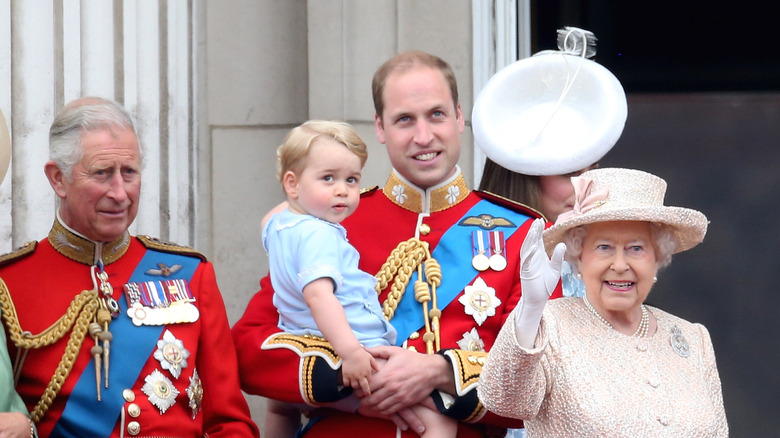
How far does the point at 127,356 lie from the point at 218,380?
0.25m

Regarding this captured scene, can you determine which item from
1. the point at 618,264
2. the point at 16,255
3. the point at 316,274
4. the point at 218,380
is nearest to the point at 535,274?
the point at 618,264

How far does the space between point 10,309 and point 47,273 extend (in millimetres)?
156

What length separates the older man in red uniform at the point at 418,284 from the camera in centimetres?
372

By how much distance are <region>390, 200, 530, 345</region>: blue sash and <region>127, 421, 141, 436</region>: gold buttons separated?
71cm

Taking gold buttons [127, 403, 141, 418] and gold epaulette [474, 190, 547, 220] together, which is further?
gold epaulette [474, 190, 547, 220]

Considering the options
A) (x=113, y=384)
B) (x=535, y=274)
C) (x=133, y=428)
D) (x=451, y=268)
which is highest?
(x=535, y=274)

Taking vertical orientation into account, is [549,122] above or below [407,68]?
below

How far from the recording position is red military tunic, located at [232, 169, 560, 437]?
3.73 metres

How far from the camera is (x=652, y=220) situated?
140 inches

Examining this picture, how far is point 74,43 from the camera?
196 inches

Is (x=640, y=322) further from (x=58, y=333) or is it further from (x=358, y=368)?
(x=58, y=333)

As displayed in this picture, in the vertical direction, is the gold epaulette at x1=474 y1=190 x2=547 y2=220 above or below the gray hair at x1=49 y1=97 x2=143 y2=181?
below

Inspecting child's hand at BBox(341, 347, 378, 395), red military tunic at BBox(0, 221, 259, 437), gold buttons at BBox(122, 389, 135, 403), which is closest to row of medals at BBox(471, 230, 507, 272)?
child's hand at BBox(341, 347, 378, 395)

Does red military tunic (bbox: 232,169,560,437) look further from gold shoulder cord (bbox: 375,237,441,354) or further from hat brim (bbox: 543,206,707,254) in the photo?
hat brim (bbox: 543,206,707,254)
